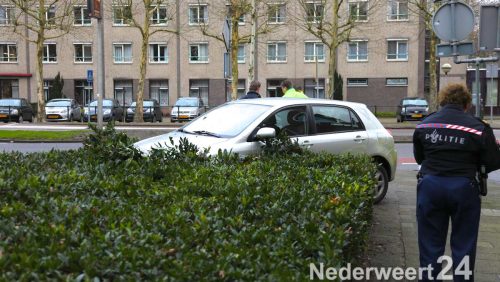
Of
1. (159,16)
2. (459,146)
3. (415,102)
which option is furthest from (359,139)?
(159,16)

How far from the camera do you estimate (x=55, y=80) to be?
155 ft

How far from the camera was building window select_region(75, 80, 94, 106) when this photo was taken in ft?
159

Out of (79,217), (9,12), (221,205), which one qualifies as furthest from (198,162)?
(9,12)

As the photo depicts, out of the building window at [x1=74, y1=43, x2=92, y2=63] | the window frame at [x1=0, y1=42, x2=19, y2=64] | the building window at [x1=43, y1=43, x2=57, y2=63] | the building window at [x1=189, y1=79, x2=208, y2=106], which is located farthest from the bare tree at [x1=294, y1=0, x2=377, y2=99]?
the window frame at [x1=0, y1=42, x2=19, y2=64]

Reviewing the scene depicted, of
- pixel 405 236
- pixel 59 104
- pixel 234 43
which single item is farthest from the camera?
pixel 59 104

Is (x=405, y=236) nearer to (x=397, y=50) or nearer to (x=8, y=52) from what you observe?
(x=397, y=50)

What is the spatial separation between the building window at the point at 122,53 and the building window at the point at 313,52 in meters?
15.0

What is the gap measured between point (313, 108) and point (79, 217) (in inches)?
214

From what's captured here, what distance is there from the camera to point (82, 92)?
4884cm

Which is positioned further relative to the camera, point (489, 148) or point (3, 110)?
point (3, 110)

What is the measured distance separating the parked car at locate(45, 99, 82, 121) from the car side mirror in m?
30.0

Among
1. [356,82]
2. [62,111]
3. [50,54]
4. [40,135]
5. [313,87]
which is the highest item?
[50,54]

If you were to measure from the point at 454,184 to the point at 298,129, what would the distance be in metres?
4.02

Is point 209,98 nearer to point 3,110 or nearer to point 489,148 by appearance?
point 3,110
